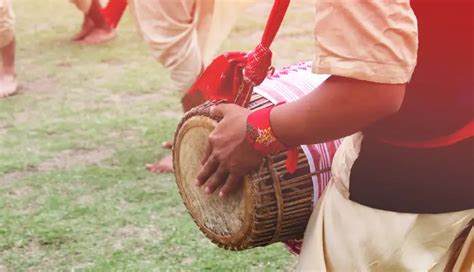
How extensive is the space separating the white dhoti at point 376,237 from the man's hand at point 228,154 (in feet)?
0.55

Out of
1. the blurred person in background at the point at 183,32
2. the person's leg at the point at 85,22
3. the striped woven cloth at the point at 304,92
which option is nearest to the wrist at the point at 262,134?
the striped woven cloth at the point at 304,92

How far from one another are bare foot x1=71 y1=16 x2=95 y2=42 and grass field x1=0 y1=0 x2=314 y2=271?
11 centimetres

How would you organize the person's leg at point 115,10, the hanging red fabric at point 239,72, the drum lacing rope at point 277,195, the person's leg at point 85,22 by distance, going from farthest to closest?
the person's leg at point 85,22 < the person's leg at point 115,10 < the drum lacing rope at point 277,195 < the hanging red fabric at point 239,72

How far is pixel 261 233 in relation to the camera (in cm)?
178

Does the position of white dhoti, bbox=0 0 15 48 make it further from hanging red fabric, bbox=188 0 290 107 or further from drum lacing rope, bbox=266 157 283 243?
drum lacing rope, bbox=266 157 283 243

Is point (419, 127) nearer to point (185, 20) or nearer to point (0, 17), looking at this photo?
point (185, 20)

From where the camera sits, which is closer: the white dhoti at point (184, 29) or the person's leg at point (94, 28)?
the white dhoti at point (184, 29)

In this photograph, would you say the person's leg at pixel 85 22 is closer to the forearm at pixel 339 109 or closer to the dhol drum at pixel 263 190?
the dhol drum at pixel 263 190

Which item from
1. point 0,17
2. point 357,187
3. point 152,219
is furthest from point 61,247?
point 0,17

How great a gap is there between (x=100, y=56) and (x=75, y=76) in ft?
2.00

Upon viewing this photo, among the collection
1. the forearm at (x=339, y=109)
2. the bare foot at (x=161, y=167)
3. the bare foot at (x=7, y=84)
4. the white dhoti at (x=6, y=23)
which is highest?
the forearm at (x=339, y=109)

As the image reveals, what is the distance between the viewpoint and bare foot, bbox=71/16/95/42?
6891mm

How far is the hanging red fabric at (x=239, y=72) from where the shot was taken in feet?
5.32

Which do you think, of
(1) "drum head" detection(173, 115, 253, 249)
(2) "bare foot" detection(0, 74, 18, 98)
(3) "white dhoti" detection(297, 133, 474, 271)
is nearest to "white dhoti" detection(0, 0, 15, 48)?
(2) "bare foot" detection(0, 74, 18, 98)
